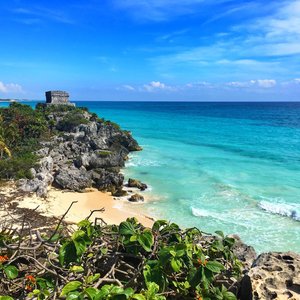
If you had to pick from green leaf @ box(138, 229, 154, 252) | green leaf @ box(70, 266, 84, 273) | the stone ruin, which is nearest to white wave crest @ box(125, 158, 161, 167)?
green leaf @ box(138, 229, 154, 252)

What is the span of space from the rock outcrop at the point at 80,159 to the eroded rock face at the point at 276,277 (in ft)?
49.7

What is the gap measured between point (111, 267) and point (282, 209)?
16490 mm

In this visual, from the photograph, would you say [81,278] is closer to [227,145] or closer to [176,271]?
[176,271]

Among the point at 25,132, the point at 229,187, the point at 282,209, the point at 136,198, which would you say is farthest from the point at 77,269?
the point at 25,132

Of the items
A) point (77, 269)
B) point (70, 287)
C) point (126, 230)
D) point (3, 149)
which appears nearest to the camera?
point (70, 287)

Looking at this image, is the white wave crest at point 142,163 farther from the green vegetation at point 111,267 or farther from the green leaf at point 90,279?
the green leaf at point 90,279

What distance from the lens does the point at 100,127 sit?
4259 cm

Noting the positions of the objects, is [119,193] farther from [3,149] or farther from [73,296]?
[73,296]

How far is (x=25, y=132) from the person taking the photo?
32500 millimetres

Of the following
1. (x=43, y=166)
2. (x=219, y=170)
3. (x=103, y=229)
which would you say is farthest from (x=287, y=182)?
(x=103, y=229)

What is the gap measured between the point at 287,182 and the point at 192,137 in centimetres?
2756

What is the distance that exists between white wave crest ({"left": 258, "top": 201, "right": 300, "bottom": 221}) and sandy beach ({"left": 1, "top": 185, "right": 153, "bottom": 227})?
6.95 meters

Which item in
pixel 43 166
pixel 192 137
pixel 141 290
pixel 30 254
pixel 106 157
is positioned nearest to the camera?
pixel 141 290

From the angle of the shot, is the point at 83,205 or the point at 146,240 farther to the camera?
the point at 83,205
